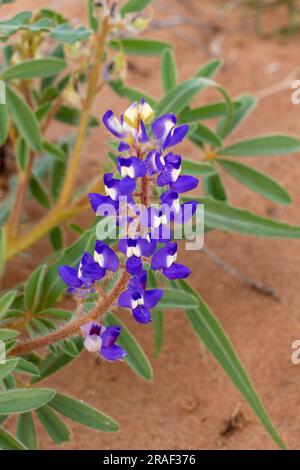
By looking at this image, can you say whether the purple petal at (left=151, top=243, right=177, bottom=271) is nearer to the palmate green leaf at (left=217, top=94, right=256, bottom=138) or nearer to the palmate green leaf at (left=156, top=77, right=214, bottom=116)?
the palmate green leaf at (left=156, top=77, right=214, bottom=116)

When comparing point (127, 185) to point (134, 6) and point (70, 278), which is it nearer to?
point (70, 278)

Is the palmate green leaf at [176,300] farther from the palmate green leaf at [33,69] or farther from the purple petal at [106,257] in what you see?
the palmate green leaf at [33,69]

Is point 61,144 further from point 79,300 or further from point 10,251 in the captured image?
point 79,300

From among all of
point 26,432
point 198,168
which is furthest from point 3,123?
point 26,432

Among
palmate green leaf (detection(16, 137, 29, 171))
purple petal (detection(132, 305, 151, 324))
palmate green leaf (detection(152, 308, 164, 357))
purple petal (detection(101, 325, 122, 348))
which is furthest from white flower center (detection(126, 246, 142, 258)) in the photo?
palmate green leaf (detection(16, 137, 29, 171))

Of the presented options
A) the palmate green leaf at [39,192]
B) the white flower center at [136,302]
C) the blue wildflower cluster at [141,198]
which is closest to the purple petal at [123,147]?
the blue wildflower cluster at [141,198]

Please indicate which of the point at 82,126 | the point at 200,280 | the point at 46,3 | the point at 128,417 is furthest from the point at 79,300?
the point at 46,3
